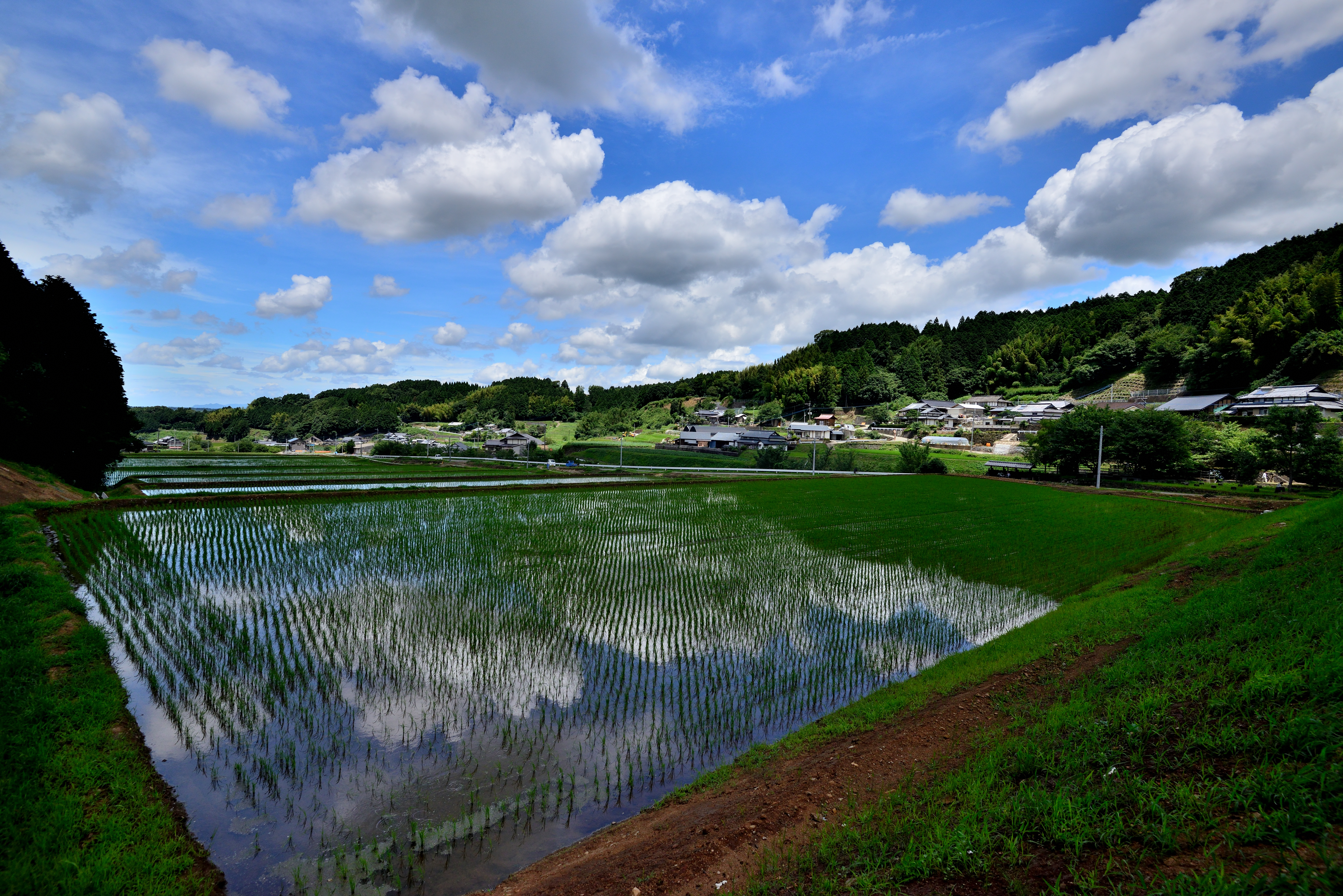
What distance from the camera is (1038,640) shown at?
9797mm

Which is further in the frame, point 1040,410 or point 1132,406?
point 1040,410

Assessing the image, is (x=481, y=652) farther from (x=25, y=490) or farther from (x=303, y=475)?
(x=303, y=475)

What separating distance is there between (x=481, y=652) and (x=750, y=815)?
6422mm

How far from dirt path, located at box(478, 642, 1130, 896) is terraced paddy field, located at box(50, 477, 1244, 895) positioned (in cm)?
57

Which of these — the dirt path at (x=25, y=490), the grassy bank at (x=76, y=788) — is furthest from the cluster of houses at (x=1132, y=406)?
the dirt path at (x=25, y=490)

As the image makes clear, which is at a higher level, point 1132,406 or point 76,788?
point 1132,406

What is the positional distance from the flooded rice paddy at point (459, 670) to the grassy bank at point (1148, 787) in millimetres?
2215

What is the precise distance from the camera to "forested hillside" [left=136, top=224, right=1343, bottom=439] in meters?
62.0

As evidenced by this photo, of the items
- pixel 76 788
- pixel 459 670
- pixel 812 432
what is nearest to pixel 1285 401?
pixel 812 432

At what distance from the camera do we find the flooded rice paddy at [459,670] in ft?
18.8

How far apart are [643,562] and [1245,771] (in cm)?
1428

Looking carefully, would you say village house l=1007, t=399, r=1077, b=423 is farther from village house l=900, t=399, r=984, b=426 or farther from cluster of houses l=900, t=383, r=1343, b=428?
village house l=900, t=399, r=984, b=426

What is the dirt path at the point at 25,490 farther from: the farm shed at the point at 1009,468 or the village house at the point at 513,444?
the farm shed at the point at 1009,468

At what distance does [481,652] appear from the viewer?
10.1 metres
